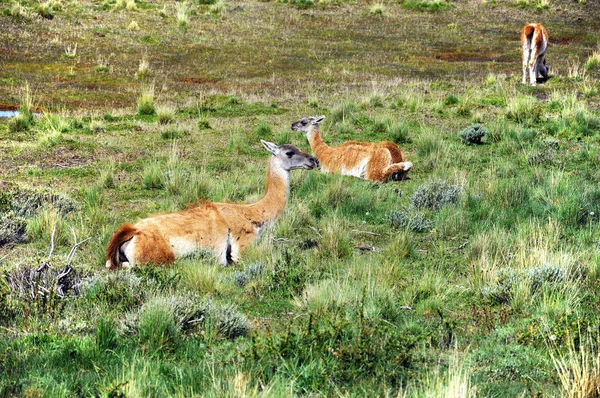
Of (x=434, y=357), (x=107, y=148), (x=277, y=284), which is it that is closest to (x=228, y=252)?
(x=277, y=284)

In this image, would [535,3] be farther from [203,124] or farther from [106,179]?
[106,179]

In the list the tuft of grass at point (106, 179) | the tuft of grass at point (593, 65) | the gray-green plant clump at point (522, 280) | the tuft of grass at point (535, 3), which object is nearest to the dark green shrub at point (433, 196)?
the gray-green plant clump at point (522, 280)

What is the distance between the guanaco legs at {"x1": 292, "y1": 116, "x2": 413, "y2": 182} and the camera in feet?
41.2

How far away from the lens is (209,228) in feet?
27.5

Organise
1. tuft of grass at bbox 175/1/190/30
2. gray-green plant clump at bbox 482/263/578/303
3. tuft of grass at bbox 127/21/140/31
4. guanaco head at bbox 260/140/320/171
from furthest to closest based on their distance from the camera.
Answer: tuft of grass at bbox 175/1/190/30
tuft of grass at bbox 127/21/140/31
guanaco head at bbox 260/140/320/171
gray-green plant clump at bbox 482/263/578/303

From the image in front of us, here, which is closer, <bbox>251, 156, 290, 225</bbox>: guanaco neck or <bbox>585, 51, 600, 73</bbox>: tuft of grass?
<bbox>251, 156, 290, 225</bbox>: guanaco neck

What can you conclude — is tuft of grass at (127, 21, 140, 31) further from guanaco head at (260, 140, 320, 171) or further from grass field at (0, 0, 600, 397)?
guanaco head at (260, 140, 320, 171)

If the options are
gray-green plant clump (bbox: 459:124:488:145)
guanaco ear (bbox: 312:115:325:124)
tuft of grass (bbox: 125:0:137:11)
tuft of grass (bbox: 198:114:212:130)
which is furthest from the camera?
tuft of grass (bbox: 125:0:137:11)

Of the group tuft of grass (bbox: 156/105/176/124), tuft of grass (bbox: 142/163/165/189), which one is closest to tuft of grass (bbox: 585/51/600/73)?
tuft of grass (bbox: 156/105/176/124)

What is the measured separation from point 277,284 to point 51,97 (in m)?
17.2

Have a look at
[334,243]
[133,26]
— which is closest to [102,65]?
[133,26]

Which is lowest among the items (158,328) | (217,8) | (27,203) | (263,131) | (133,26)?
(263,131)

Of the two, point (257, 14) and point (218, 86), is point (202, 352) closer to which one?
point (218, 86)

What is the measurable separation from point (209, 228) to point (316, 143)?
5.89 meters
